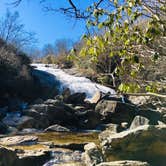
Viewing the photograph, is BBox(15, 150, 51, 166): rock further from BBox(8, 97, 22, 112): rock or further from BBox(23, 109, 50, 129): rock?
BBox(8, 97, 22, 112): rock

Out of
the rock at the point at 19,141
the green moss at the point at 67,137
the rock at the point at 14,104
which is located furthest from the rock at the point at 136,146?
the rock at the point at 14,104

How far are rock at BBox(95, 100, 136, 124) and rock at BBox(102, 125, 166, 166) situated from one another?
14.2m

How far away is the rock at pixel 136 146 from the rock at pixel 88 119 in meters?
13.1

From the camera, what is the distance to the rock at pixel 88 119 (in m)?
24.6

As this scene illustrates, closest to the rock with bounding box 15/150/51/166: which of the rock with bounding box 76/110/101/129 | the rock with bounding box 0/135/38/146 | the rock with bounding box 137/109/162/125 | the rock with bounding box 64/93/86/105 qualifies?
the rock with bounding box 0/135/38/146

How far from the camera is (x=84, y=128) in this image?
79.8 feet

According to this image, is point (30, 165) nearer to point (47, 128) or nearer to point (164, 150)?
point (164, 150)

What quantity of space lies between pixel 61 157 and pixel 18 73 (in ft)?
68.3

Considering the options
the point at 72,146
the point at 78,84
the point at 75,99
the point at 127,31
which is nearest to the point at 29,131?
the point at 72,146

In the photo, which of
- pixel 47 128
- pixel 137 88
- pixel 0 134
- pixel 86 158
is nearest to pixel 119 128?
pixel 47 128

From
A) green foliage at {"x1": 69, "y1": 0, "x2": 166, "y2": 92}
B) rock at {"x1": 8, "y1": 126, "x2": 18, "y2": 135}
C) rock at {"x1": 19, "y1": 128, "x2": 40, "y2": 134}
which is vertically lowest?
rock at {"x1": 19, "y1": 128, "x2": 40, "y2": 134}

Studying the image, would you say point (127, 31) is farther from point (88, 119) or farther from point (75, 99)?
point (75, 99)

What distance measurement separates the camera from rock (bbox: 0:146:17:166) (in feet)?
35.0

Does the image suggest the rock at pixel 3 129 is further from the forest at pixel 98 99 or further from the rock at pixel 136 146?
the rock at pixel 136 146
